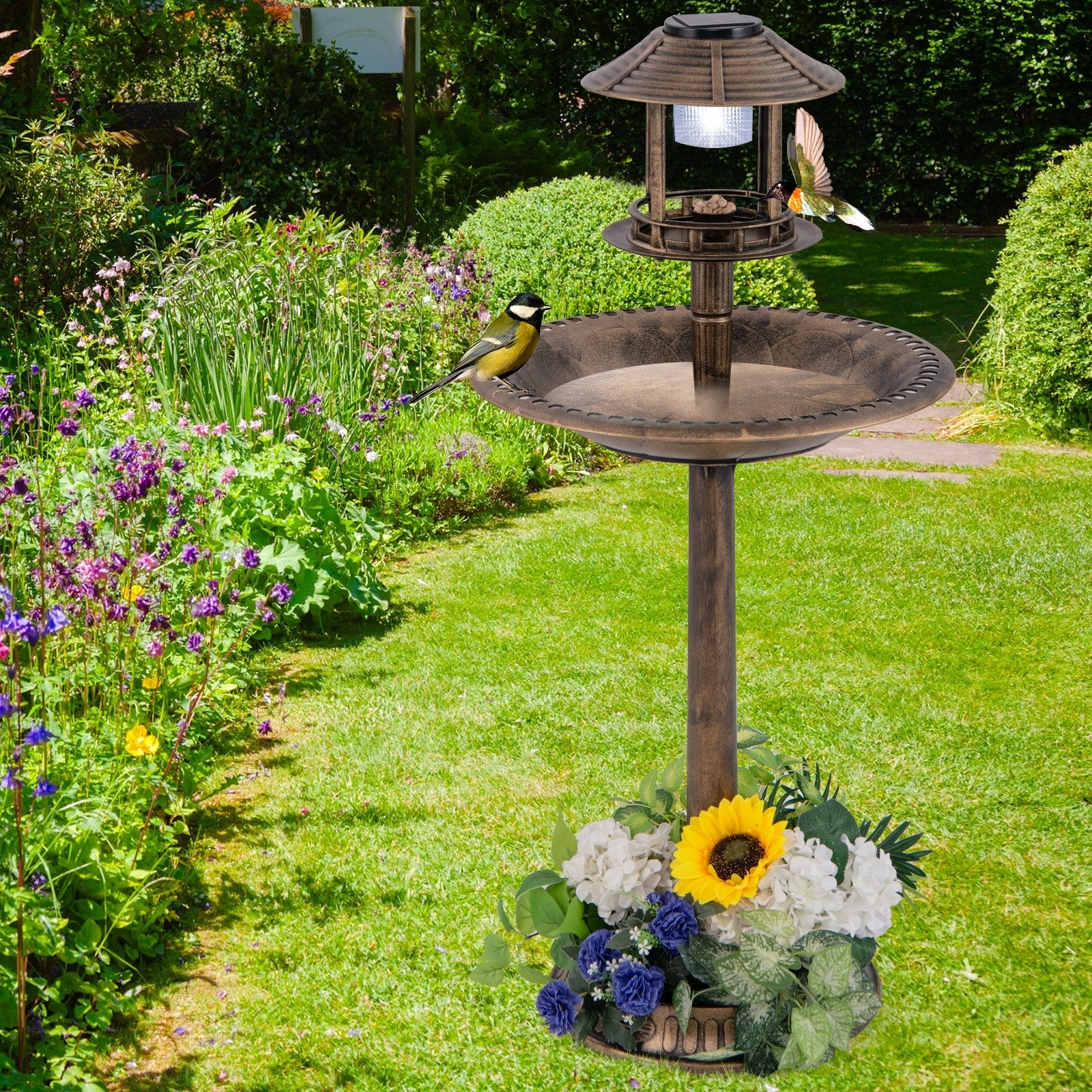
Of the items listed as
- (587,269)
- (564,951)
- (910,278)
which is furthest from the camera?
(910,278)

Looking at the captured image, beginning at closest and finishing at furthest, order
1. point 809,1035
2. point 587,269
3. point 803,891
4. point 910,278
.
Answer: point 809,1035 < point 803,891 < point 587,269 < point 910,278

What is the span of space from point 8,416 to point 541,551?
128 inches

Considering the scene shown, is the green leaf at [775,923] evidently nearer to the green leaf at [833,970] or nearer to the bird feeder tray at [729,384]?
the green leaf at [833,970]

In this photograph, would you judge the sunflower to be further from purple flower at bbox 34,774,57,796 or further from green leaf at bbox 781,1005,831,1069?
purple flower at bbox 34,774,57,796

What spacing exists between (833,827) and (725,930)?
413mm

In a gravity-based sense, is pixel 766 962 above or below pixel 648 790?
below

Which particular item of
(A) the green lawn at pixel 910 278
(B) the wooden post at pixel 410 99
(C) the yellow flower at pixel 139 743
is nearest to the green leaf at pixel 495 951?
(C) the yellow flower at pixel 139 743

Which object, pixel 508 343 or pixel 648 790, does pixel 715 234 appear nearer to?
pixel 508 343

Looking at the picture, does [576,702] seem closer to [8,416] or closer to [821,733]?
[821,733]

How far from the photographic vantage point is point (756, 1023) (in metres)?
3.28

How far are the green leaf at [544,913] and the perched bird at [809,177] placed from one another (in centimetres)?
190

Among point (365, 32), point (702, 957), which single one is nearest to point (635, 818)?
point (702, 957)

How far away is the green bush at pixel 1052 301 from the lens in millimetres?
7852

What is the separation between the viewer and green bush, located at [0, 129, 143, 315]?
25.5ft
